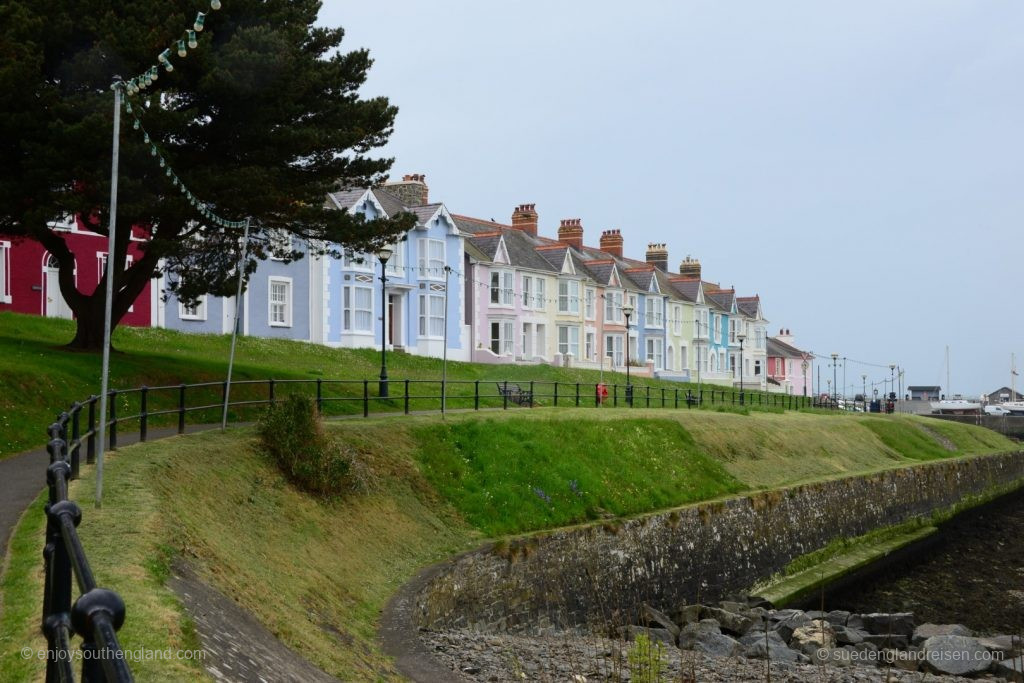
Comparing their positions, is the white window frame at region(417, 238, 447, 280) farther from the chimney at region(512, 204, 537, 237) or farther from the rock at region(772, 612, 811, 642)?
the rock at region(772, 612, 811, 642)

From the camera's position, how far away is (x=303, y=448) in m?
18.7

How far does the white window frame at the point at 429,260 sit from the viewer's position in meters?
52.2

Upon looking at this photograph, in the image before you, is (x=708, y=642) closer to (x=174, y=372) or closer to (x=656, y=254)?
(x=174, y=372)

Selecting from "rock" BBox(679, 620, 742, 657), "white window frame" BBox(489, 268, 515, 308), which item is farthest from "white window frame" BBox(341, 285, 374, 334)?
"rock" BBox(679, 620, 742, 657)

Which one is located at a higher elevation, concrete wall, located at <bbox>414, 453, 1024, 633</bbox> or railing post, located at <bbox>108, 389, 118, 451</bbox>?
railing post, located at <bbox>108, 389, 118, 451</bbox>

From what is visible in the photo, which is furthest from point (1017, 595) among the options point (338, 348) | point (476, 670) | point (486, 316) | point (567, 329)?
point (567, 329)

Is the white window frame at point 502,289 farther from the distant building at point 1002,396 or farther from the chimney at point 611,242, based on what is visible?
the distant building at point 1002,396

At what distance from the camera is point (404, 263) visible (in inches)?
2021

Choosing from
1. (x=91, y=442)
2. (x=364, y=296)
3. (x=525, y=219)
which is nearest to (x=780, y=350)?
(x=525, y=219)

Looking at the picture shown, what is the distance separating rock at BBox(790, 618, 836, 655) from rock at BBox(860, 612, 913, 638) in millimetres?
2147

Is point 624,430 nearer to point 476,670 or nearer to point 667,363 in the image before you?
point 476,670

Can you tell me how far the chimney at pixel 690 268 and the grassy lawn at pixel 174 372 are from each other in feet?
132

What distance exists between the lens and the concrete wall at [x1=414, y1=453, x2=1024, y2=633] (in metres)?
18.1

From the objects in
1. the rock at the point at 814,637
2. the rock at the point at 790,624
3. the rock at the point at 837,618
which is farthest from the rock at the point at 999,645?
the rock at the point at 790,624
